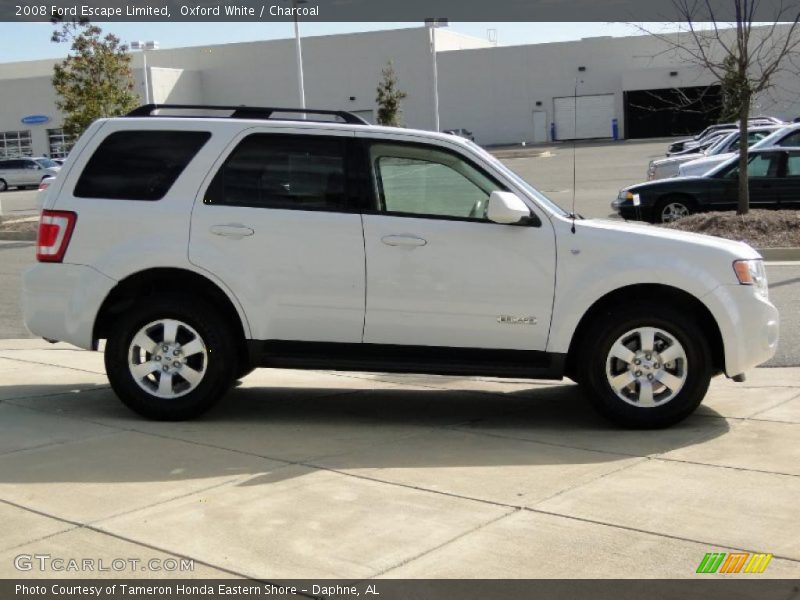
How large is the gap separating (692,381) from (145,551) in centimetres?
369

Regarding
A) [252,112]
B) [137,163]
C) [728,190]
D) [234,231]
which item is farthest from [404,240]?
[728,190]

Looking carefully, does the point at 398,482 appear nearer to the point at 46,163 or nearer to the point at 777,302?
the point at 777,302

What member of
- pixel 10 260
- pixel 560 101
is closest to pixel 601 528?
pixel 10 260

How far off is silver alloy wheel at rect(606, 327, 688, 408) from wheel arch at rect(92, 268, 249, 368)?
7.85 ft

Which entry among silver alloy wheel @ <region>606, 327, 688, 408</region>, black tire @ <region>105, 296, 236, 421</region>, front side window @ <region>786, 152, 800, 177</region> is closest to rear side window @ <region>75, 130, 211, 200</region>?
black tire @ <region>105, 296, 236, 421</region>

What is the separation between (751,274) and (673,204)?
1285cm

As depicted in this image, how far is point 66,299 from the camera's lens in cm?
710

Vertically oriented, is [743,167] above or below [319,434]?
above

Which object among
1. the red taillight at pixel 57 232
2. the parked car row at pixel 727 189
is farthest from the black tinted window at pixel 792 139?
the red taillight at pixel 57 232

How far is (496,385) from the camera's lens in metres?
8.70
